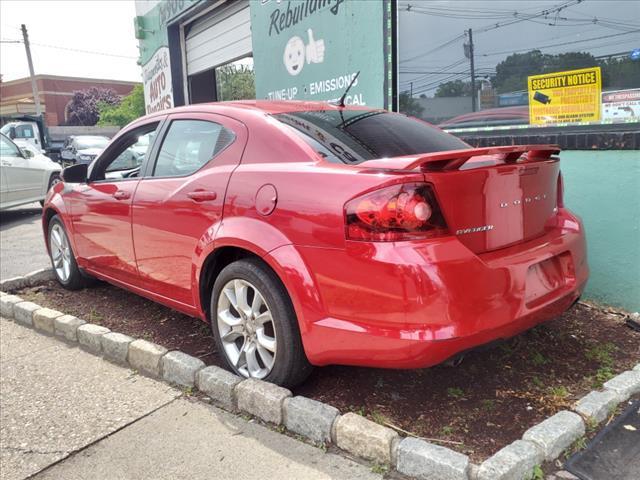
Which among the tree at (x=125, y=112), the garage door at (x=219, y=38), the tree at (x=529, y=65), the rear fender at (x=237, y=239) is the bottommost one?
the rear fender at (x=237, y=239)

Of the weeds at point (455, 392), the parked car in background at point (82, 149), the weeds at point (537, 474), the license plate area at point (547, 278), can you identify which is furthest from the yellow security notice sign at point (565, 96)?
the parked car in background at point (82, 149)

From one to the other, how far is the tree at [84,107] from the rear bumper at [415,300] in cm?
5570

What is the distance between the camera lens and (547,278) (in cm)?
276

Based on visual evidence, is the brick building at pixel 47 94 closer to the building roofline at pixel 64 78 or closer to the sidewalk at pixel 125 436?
the building roofline at pixel 64 78

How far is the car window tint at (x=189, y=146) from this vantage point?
337 centimetres

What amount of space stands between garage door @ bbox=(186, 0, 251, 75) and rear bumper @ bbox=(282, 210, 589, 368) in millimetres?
7206

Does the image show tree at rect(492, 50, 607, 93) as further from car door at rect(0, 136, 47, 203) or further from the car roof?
car door at rect(0, 136, 47, 203)

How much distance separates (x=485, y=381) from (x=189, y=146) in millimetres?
2297

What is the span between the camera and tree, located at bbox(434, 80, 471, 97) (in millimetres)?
5321

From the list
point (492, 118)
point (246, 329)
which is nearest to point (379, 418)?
point (246, 329)

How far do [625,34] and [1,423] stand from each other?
4.82 meters

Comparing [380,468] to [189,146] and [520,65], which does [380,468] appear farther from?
[520,65]

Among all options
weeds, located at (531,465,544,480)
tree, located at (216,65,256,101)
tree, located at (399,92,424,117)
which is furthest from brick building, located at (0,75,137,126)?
weeds, located at (531,465,544,480)

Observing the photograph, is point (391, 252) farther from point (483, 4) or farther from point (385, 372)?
point (483, 4)
